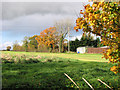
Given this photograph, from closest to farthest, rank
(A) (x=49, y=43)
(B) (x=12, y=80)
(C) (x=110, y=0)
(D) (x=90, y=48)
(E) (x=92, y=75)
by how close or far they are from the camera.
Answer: (C) (x=110, y=0), (B) (x=12, y=80), (E) (x=92, y=75), (A) (x=49, y=43), (D) (x=90, y=48)

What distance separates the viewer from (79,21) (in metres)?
2.88

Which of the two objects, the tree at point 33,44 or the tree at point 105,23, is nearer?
the tree at point 105,23

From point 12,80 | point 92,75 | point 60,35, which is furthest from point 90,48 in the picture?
point 12,80

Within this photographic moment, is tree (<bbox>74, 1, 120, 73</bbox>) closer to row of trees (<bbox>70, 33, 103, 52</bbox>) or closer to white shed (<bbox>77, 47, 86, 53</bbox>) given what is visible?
row of trees (<bbox>70, 33, 103, 52</bbox>)

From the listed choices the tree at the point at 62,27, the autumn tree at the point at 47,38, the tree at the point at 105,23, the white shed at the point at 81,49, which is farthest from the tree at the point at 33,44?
the white shed at the point at 81,49

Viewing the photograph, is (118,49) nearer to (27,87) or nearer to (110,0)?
(110,0)

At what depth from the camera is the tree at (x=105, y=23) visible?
109 inches

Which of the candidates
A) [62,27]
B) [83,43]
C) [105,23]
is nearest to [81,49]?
[83,43]

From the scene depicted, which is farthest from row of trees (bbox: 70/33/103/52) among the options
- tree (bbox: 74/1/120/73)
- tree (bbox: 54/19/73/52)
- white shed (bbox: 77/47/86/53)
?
tree (bbox: 74/1/120/73)

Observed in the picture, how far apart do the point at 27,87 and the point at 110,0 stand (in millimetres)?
3152

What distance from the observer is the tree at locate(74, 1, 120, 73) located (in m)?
2.76

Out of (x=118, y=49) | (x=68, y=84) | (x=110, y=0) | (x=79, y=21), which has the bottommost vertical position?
(x=68, y=84)

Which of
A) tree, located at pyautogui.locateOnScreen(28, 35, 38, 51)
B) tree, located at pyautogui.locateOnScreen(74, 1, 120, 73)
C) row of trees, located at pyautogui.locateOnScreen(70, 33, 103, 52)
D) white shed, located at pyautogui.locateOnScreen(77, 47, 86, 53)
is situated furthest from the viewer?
white shed, located at pyautogui.locateOnScreen(77, 47, 86, 53)

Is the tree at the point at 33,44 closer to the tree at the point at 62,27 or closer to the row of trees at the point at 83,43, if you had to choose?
the tree at the point at 62,27
